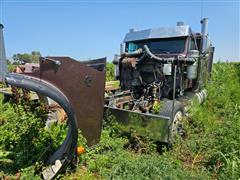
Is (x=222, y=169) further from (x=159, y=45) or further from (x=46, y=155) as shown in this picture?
(x=159, y=45)

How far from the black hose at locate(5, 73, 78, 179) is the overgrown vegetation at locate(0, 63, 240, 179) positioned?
0.16m

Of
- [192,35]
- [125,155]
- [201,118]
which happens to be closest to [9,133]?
[125,155]

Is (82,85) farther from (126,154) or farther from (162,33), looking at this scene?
(162,33)

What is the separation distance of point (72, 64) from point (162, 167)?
167cm

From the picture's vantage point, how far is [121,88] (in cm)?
600

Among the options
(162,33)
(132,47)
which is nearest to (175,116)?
(162,33)

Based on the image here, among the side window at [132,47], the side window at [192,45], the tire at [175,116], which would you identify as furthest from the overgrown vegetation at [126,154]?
the side window at [132,47]

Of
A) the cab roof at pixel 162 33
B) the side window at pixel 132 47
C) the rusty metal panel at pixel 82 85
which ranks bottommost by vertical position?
the rusty metal panel at pixel 82 85

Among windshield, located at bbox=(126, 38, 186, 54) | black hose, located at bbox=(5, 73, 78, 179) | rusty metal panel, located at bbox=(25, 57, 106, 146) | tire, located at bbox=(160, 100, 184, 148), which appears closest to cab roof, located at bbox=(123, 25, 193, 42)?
windshield, located at bbox=(126, 38, 186, 54)

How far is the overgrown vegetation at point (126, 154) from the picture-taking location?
2.91 m

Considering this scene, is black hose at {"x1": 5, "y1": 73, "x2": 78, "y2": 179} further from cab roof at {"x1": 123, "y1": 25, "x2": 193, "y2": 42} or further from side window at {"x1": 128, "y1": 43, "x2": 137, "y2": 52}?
side window at {"x1": 128, "y1": 43, "x2": 137, "y2": 52}

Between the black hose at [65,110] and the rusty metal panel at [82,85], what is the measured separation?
0.10m

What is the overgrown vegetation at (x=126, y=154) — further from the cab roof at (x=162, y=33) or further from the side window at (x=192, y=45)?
the cab roof at (x=162, y=33)

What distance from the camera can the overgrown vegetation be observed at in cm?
291
